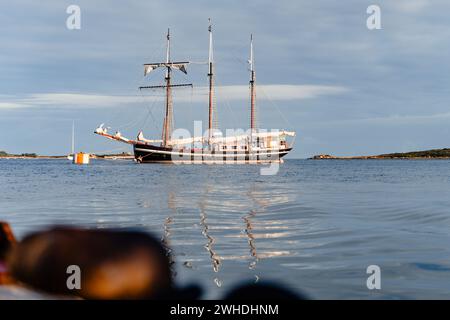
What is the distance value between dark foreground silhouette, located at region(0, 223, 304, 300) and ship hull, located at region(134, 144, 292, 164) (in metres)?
90.6

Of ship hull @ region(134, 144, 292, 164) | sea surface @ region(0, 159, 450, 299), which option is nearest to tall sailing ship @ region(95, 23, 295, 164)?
ship hull @ region(134, 144, 292, 164)

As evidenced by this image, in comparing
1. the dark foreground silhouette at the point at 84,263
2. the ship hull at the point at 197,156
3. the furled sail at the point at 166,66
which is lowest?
the dark foreground silhouette at the point at 84,263

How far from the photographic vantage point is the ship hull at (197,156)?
9494 centimetres

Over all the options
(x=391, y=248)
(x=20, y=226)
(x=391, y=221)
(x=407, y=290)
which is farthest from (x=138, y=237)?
(x=391, y=221)

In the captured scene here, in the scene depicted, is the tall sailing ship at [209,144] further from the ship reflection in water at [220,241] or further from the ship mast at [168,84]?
the ship reflection in water at [220,241]

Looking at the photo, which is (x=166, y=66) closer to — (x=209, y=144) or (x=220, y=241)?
(x=209, y=144)

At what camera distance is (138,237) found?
4258mm

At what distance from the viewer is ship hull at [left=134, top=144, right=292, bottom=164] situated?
94.9 metres

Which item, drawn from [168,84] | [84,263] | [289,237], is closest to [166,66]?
[168,84]

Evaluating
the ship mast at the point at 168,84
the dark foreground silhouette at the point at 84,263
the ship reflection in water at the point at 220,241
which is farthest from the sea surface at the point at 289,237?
the ship mast at the point at 168,84

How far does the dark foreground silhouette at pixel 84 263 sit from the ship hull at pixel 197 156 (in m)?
90.6

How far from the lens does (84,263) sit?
157 inches
